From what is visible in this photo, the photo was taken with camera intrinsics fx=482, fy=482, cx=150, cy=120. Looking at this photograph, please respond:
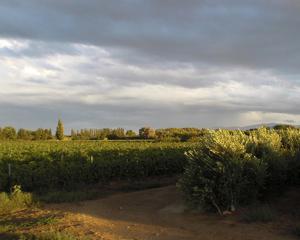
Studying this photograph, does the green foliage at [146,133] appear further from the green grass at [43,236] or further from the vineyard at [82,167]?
the green grass at [43,236]

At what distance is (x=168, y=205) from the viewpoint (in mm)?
12883

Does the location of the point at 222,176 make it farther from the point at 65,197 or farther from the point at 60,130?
the point at 60,130

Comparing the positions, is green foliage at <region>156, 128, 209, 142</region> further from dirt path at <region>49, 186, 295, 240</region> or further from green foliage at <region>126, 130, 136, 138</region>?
dirt path at <region>49, 186, 295, 240</region>

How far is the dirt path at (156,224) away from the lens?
9305 millimetres

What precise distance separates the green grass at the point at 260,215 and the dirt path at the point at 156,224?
24 cm

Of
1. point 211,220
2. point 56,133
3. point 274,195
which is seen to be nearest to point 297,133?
point 274,195

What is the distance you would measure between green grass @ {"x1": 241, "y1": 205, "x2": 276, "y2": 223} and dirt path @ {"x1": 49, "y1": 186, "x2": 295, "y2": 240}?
239 millimetres

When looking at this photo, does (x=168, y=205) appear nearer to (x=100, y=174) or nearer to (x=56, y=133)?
(x=100, y=174)

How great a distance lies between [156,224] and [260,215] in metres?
2.30

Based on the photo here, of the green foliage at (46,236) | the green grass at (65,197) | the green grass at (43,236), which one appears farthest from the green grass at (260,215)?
the green grass at (65,197)

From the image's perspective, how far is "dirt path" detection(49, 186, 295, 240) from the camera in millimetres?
9305

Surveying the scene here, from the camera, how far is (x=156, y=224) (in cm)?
1075

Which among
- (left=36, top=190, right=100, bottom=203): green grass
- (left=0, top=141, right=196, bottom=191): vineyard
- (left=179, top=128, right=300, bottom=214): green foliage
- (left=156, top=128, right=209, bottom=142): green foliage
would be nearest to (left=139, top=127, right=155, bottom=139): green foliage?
(left=156, top=128, right=209, bottom=142): green foliage

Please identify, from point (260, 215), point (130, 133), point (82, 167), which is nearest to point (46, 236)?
point (260, 215)
